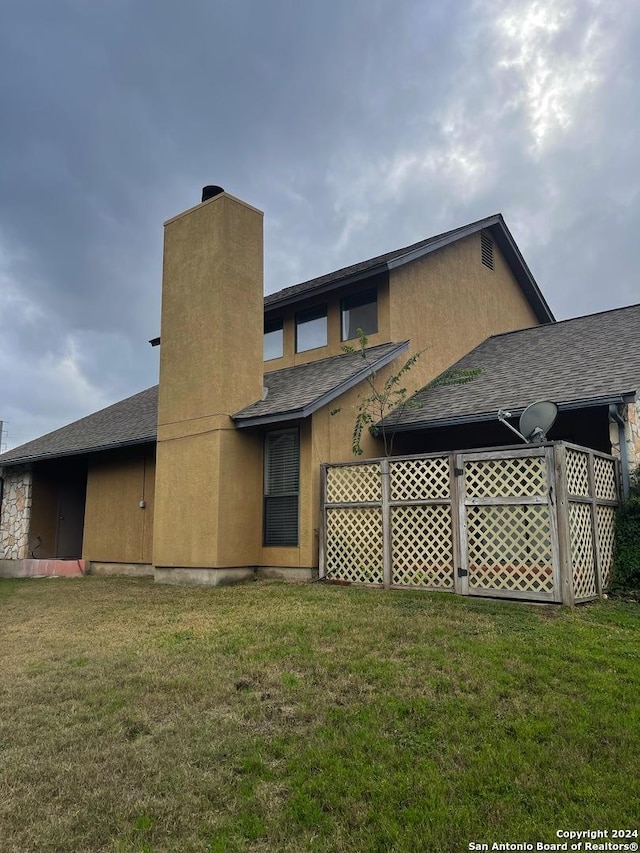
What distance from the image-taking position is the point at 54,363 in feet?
115

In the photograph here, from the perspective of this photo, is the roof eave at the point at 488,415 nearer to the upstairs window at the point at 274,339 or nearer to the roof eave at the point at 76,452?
the upstairs window at the point at 274,339

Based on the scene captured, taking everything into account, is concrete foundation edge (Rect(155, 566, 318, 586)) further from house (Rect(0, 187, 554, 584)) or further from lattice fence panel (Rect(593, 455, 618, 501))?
lattice fence panel (Rect(593, 455, 618, 501))

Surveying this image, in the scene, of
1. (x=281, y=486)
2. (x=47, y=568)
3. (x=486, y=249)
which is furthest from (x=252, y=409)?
(x=486, y=249)

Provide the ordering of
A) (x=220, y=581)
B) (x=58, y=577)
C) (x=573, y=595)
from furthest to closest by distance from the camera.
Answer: (x=58, y=577) → (x=220, y=581) → (x=573, y=595)

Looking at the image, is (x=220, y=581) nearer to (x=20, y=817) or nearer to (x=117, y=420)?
(x=20, y=817)

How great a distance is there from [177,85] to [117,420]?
890cm

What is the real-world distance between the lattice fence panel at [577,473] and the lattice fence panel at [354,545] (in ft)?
8.90

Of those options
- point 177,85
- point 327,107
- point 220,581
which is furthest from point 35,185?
point 220,581

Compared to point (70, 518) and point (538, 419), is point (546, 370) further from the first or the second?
point (70, 518)

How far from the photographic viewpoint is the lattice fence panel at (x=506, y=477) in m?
7.36

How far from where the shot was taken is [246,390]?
10641 millimetres

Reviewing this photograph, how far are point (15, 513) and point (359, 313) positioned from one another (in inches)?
407

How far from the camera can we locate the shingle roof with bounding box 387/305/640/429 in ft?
31.2

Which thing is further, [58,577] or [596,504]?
[58,577]
